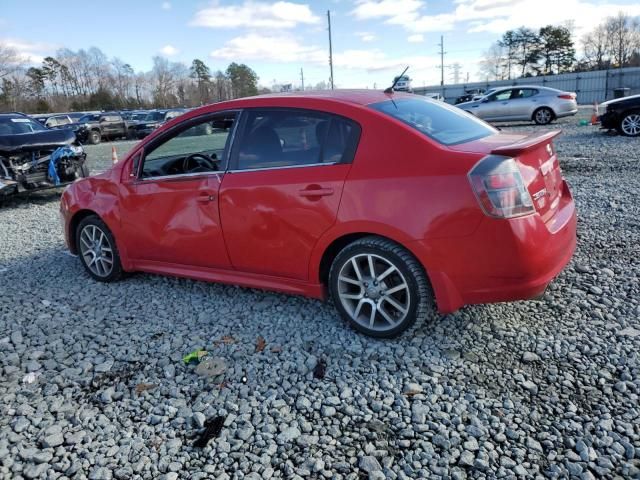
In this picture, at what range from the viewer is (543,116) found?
60.0 ft

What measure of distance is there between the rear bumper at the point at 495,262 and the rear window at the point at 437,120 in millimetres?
673

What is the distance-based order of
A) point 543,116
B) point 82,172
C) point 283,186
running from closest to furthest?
point 283,186 < point 82,172 < point 543,116

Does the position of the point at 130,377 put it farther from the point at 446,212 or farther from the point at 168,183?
the point at 446,212

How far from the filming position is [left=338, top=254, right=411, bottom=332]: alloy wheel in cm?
327

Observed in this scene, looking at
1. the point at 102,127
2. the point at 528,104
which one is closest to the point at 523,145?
the point at 528,104

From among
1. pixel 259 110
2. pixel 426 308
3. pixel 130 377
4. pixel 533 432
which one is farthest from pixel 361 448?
pixel 259 110

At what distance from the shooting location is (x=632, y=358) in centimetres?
294

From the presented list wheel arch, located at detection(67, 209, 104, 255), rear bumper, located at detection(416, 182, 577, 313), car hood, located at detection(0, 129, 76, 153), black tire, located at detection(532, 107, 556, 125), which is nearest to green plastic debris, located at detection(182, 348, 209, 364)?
rear bumper, located at detection(416, 182, 577, 313)

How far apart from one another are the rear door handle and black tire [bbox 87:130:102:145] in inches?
A: 1071

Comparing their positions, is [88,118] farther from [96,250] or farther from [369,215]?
[369,215]

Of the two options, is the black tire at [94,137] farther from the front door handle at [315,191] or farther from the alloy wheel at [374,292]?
the alloy wheel at [374,292]

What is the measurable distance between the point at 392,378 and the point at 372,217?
99 centimetres

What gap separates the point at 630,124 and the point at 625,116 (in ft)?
0.83

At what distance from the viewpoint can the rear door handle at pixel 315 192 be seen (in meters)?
3.28
